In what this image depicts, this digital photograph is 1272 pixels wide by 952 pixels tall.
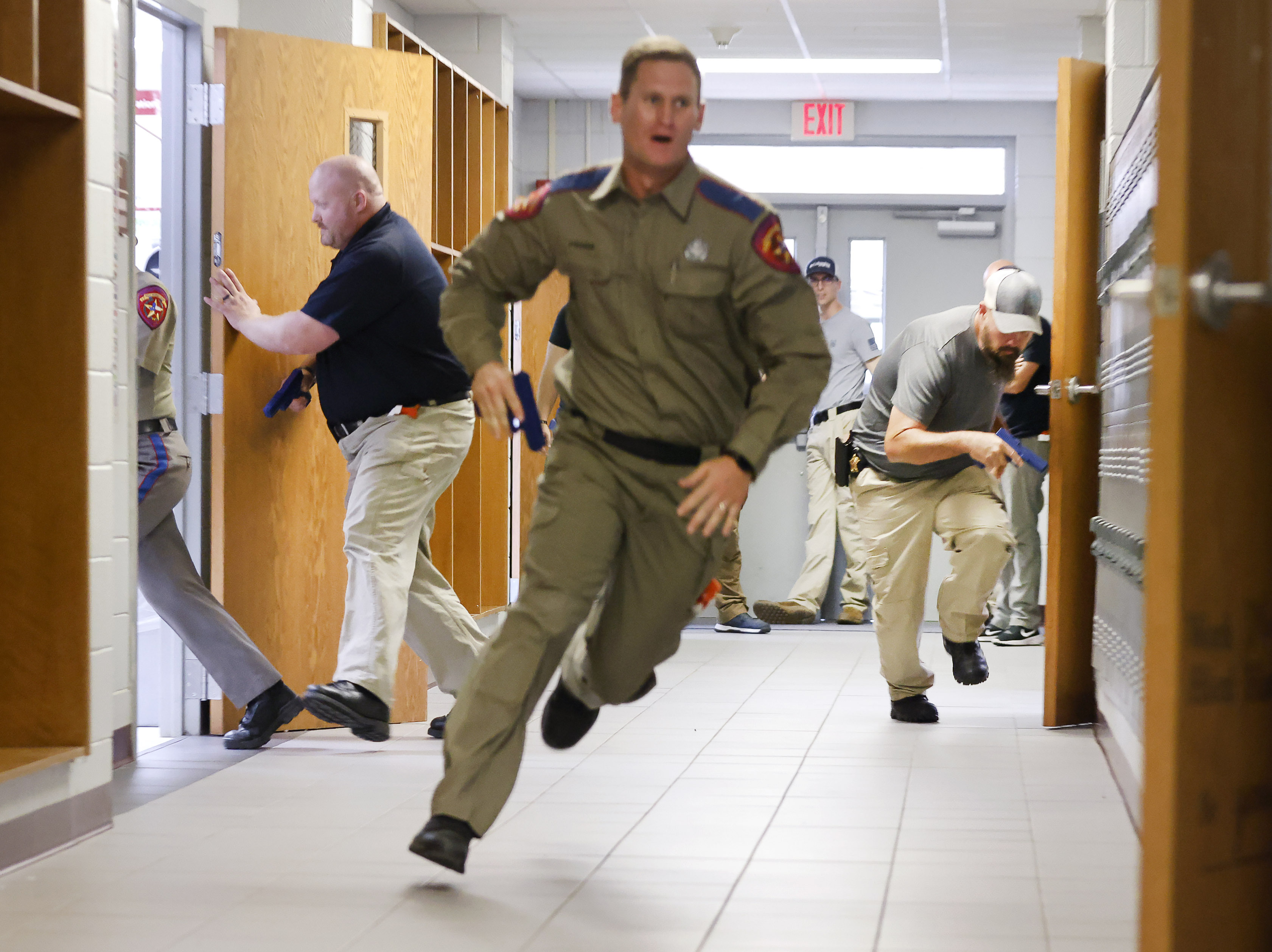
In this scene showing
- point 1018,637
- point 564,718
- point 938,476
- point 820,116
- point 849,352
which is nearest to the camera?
point 564,718

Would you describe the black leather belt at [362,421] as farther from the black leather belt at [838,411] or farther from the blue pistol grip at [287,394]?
the black leather belt at [838,411]

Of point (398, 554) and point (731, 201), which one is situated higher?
point (731, 201)

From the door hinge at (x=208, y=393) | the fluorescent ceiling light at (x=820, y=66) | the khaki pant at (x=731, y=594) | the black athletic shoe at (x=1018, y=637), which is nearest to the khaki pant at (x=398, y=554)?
the door hinge at (x=208, y=393)

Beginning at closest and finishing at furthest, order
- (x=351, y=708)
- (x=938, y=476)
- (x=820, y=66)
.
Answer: (x=351, y=708), (x=938, y=476), (x=820, y=66)

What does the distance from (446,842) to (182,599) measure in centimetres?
169

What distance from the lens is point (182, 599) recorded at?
3.89 meters

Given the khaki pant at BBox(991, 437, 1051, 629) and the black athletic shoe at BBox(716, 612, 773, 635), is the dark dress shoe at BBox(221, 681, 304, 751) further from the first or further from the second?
the khaki pant at BBox(991, 437, 1051, 629)

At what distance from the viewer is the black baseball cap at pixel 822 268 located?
24.4ft

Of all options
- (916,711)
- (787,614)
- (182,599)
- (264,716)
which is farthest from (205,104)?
(787,614)

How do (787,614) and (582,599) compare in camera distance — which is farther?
(787,614)

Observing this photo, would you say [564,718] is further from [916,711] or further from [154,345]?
[916,711]

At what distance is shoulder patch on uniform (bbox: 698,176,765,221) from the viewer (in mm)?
2559

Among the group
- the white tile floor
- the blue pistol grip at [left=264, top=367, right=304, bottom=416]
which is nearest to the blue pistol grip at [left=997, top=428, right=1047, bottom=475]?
the white tile floor

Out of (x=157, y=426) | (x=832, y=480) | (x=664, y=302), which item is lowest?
(x=832, y=480)
